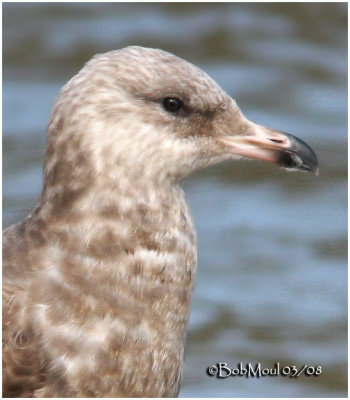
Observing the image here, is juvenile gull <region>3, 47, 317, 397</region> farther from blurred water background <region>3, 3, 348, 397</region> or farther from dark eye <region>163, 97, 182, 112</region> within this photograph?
blurred water background <region>3, 3, 348, 397</region>

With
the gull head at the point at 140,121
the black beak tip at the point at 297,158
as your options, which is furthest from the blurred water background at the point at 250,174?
the gull head at the point at 140,121

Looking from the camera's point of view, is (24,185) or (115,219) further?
(24,185)

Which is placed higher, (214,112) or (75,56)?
(75,56)

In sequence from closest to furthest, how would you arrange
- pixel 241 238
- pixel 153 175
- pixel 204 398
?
1. pixel 153 175
2. pixel 204 398
3. pixel 241 238

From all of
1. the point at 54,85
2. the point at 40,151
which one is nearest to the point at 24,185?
the point at 40,151

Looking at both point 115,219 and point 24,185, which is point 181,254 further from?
point 24,185

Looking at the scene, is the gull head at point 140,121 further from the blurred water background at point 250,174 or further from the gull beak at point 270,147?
the blurred water background at point 250,174

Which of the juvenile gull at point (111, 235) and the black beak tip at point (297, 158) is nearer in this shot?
the juvenile gull at point (111, 235)

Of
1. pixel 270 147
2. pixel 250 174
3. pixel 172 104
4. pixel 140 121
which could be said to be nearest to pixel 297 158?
pixel 270 147
